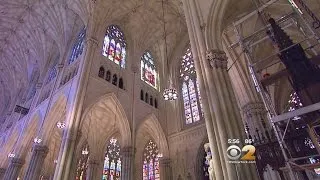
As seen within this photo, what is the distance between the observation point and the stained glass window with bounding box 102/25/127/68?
58.4 feet

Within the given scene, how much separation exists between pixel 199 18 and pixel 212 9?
0.63 metres

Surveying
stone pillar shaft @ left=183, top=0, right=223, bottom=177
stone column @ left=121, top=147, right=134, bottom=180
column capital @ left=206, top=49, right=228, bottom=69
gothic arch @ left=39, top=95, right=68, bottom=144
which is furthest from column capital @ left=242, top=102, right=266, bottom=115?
gothic arch @ left=39, top=95, right=68, bottom=144

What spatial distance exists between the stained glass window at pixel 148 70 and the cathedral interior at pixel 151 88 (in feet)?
0.37

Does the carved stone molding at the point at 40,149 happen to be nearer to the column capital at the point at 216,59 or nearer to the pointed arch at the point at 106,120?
the pointed arch at the point at 106,120

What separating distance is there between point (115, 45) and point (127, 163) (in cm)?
896

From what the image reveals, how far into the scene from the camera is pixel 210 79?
836 centimetres

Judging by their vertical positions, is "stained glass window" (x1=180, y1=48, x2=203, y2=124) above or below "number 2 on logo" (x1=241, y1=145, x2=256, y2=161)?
above

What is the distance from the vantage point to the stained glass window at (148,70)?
1997 cm

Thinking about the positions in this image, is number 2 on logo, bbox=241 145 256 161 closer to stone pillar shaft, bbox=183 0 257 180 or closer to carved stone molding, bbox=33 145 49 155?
stone pillar shaft, bbox=183 0 257 180

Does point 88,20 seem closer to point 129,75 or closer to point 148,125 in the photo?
point 129,75

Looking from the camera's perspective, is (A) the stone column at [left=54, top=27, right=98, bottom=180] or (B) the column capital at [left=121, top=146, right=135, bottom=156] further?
(B) the column capital at [left=121, top=146, right=135, bottom=156]

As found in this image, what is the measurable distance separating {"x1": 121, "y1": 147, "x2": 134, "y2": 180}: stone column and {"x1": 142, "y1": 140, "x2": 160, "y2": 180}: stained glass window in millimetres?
3808

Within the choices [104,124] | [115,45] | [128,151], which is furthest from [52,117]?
[115,45]

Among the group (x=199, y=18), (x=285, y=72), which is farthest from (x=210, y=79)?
(x=199, y=18)
